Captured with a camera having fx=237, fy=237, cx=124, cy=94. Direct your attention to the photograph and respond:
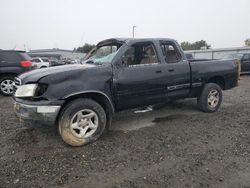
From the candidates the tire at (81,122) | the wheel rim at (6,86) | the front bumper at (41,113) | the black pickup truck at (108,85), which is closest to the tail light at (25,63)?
the wheel rim at (6,86)

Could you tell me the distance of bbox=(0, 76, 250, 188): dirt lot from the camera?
3059 mm

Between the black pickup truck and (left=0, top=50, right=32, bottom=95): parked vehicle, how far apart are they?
4526 millimetres

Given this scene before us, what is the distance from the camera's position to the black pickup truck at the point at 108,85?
3.86m

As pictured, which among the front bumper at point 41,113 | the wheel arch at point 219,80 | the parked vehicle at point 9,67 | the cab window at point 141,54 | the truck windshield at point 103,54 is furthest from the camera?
the parked vehicle at point 9,67

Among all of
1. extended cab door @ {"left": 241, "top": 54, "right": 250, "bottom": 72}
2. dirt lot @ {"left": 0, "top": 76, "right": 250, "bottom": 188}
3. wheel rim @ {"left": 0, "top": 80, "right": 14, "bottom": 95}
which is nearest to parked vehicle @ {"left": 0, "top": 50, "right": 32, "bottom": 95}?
wheel rim @ {"left": 0, "top": 80, "right": 14, "bottom": 95}

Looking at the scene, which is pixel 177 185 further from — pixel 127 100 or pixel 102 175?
pixel 127 100

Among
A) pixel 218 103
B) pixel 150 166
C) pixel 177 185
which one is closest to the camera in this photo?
pixel 177 185

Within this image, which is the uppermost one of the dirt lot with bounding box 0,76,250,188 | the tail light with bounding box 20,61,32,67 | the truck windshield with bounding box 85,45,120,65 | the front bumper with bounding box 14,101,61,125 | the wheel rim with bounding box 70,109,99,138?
the truck windshield with bounding box 85,45,120,65

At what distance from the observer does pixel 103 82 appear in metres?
4.25

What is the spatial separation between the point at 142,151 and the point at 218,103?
334 cm

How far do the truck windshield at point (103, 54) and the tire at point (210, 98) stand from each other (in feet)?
8.63

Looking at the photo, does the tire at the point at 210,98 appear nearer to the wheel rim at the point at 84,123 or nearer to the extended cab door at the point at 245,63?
the wheel rim at the point at 84,123

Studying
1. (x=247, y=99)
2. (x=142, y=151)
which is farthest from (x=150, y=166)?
(x=247, y=99)

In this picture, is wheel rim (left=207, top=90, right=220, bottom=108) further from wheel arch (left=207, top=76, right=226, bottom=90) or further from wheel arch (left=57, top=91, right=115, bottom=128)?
wheel arch (left=57, top=91, right=115, bottom=128)
